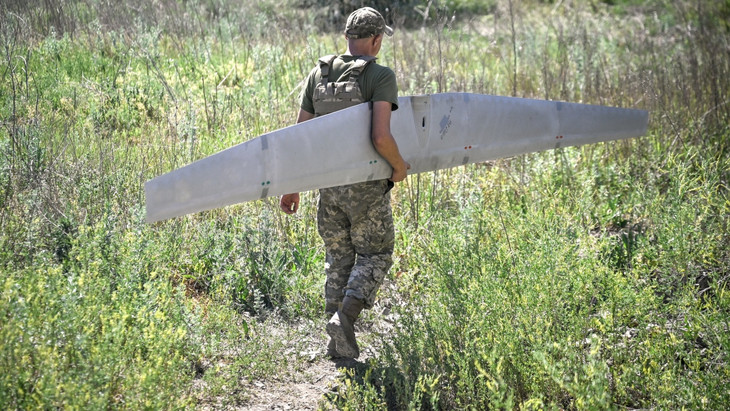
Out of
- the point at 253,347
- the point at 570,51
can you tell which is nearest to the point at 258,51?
the point at 570,51

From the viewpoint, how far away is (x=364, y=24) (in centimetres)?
344

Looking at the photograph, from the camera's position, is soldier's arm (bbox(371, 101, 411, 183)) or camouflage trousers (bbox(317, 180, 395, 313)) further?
camouflage trousers (bbox(317, 180, 395, 313))

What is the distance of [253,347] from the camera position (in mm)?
3680

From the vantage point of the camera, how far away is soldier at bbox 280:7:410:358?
3436 millimetres

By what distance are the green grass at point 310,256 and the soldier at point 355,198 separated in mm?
295

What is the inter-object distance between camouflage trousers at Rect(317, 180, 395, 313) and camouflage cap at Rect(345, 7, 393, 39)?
0.75 meters

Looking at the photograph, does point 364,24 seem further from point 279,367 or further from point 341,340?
point 279,367

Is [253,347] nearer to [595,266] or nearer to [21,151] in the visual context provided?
[595,266]

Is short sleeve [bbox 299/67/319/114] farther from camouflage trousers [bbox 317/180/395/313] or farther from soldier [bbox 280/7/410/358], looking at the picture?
camouflage trousers [bbox 317/180/395/313]

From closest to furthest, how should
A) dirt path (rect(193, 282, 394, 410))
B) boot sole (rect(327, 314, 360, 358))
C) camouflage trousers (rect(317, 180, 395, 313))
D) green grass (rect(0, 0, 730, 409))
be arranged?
green grass (rect(0, 0, 730, 409)), dirt path (rect(193, 282, 394, 410)), boot sole (rect(327, 314, 360, 358)), camouflage trousers (rect(317, 180, 395, 313))

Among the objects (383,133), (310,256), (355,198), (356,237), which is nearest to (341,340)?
(356,237)

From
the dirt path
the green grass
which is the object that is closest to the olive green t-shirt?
the green grass

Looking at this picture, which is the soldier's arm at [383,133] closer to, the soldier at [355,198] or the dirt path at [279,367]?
the soldier at [355,198]

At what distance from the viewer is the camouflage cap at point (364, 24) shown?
11.3 ft
